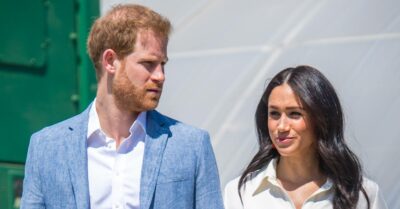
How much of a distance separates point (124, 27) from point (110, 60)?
4.7 inches

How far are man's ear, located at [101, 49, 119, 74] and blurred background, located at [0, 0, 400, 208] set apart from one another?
3.35 feet

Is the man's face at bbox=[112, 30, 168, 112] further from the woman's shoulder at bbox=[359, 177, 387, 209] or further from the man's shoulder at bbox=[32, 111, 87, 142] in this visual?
the woman's shoulder at bbox=[359, 177, 387, 209]

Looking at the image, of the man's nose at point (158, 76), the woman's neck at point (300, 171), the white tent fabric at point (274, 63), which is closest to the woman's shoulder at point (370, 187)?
the woman's neck at point (300, 171)

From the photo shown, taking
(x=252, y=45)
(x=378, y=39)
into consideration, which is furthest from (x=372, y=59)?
(x=252, y=45)

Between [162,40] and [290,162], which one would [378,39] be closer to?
[290,162]

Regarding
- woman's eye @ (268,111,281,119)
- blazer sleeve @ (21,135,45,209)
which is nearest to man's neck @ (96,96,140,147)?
blazer sleeve @ (21,135,45,209)

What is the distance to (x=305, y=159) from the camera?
12.0ft

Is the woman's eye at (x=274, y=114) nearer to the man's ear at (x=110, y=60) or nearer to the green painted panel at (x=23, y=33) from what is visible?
the man's ear at (x=110, y=60)

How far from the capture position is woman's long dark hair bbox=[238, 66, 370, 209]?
3.61m

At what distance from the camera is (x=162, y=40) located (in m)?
3.35

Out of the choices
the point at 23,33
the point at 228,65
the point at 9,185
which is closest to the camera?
the point at 228,65

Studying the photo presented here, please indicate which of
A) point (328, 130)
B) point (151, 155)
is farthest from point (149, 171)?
point (328, 130)

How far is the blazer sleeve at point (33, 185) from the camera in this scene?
3.32m

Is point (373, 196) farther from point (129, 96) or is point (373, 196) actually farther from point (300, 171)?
point (129, 96)
